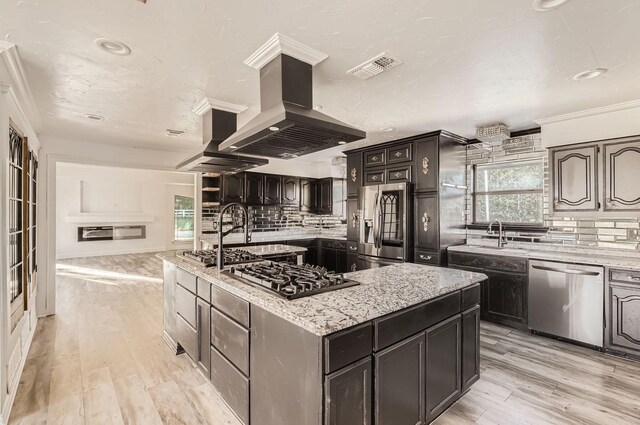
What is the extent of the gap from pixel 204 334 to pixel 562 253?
3922mm

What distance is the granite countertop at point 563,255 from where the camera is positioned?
2.96m

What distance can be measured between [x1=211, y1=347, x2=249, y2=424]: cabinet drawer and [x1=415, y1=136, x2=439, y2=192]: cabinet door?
332 cm

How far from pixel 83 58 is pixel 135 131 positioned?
2046mm

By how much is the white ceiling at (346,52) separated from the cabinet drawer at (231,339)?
1.80 meters

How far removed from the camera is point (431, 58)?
2.16m

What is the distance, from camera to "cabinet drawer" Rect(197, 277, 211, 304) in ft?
7.51

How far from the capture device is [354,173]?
17.1 feet

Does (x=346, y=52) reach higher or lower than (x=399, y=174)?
higher

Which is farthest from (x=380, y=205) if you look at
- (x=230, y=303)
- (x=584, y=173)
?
(x=230, y=303)

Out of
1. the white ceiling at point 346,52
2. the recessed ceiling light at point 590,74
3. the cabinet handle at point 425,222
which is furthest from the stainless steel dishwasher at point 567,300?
the recessed ceiling light at point 590,74

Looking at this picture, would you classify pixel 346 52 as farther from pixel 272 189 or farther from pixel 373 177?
pixel 272 189

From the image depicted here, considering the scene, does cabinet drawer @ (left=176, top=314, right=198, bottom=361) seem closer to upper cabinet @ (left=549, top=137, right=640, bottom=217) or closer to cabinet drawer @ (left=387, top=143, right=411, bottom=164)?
cabinet drawer @ (left=387, top=143, right=411, bottom=164)

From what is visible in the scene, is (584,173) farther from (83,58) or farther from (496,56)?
(83,58)

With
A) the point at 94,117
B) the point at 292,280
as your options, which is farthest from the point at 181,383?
the point at 94,117
